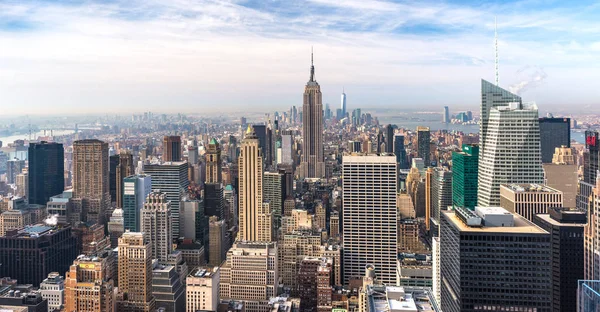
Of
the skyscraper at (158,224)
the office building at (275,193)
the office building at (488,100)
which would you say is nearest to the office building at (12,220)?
the skyscraper at (158,224)

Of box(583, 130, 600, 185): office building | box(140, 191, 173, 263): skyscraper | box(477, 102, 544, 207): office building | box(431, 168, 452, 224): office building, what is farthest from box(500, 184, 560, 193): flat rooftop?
box(140, 191, 173, 263): skyscraper

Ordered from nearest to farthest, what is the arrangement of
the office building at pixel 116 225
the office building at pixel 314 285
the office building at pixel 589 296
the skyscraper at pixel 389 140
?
the office building at pixel 589 296 < the office building at pixel 314 285 < the office building at pixel 116 225 < the skyscraper at pixel 389 140

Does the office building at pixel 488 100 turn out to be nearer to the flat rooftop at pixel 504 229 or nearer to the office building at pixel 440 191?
the office building at pixel 440 191

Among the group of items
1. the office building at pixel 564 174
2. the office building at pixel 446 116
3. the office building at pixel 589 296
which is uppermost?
the office building at pixel 446 116

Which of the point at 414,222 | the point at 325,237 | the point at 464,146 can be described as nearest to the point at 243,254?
the point at 325,237

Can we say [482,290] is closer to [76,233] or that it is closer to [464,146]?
[464,146]

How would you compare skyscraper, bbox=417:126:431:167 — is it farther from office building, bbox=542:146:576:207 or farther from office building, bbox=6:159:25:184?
office building, bbox=6:159:25:184
